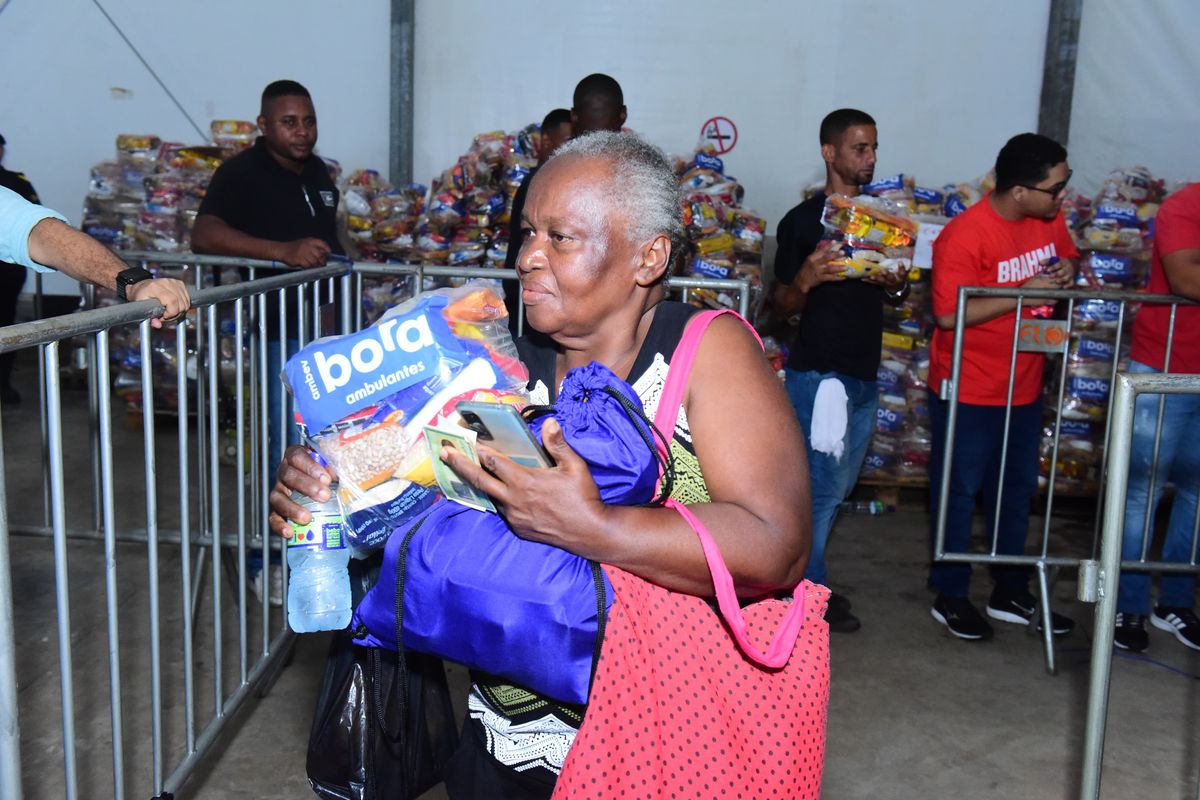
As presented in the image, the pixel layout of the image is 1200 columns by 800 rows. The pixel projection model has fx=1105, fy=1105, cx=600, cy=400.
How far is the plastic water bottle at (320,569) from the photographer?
1628mm

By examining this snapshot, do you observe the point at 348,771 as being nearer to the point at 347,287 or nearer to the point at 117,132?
the point at 347,287

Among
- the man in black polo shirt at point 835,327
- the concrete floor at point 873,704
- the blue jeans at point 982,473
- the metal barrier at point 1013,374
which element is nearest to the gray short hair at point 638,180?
the concrete floor at point 873,704

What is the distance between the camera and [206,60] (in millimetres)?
7371

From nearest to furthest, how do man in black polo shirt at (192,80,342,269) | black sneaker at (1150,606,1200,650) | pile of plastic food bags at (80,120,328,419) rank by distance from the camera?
1. black sneaker at (1150,606,1200,650)
2. man in black polo shirt at (192,80,342,269)
3. pile of plastic food bags at (80,120,328,419)

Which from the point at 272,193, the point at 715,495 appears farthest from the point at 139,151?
the point at 715,495

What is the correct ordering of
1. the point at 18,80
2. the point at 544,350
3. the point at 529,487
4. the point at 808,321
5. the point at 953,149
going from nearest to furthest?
1. the point at 529,487
2. the point at 544,350
3. the point at 808,321
4. the point at 953,149
5. the point at 18,80

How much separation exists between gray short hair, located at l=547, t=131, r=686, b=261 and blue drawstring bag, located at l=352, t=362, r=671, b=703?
1.03 ft

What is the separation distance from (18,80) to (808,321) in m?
6.08

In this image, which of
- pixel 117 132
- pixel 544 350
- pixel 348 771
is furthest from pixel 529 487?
pixel 117 132

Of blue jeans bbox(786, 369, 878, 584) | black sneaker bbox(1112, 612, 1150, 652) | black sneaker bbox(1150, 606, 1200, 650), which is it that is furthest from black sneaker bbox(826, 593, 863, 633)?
black sneaker bbox(1150, 606, 1200, 650)

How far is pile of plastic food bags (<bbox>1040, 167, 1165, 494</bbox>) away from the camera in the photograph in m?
5.44

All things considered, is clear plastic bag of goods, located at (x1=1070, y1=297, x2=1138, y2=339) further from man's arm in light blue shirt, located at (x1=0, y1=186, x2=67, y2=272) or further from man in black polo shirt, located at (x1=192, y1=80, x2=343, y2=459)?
man's arm in light blue shirt, located at (x1=0, y1=186, x2=67, y2=272)

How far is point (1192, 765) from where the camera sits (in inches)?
134

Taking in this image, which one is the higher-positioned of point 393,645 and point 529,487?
point 529,487
